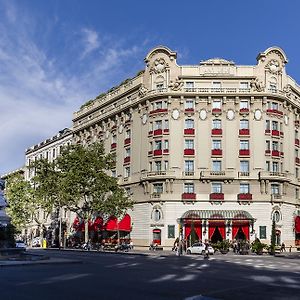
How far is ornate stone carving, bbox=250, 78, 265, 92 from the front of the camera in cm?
6638

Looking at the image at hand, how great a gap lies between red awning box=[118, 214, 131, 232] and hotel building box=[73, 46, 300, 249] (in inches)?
37.9

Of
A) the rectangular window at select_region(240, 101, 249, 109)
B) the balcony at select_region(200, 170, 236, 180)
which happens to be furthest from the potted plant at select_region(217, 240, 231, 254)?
the rectangular window at select_region(240, 101, 249, 109)

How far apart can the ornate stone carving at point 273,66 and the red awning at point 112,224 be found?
2837 cm

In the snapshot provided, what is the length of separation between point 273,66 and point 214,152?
14113mm

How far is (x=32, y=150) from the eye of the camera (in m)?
107

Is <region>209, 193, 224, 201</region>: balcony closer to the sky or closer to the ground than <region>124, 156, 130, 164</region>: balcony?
closer to the ground

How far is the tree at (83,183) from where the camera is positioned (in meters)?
62.1

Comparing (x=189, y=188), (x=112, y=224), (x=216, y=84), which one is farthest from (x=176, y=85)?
(x=112, y=224)

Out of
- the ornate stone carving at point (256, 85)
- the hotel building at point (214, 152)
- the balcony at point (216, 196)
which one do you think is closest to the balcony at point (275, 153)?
the hotel building at point (214, 152)

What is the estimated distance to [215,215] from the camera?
64.0 metres

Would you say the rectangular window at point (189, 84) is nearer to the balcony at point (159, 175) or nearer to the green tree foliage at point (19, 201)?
the balcony at point (159, 175)

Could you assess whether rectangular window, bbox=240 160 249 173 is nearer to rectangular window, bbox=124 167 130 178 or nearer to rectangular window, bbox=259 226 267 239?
rectangular window, bbox=259 226 267 239

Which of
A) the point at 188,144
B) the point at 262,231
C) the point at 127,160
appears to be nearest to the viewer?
the point at 262,231

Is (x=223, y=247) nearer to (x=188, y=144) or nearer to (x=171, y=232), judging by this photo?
(x=171, y=232)
